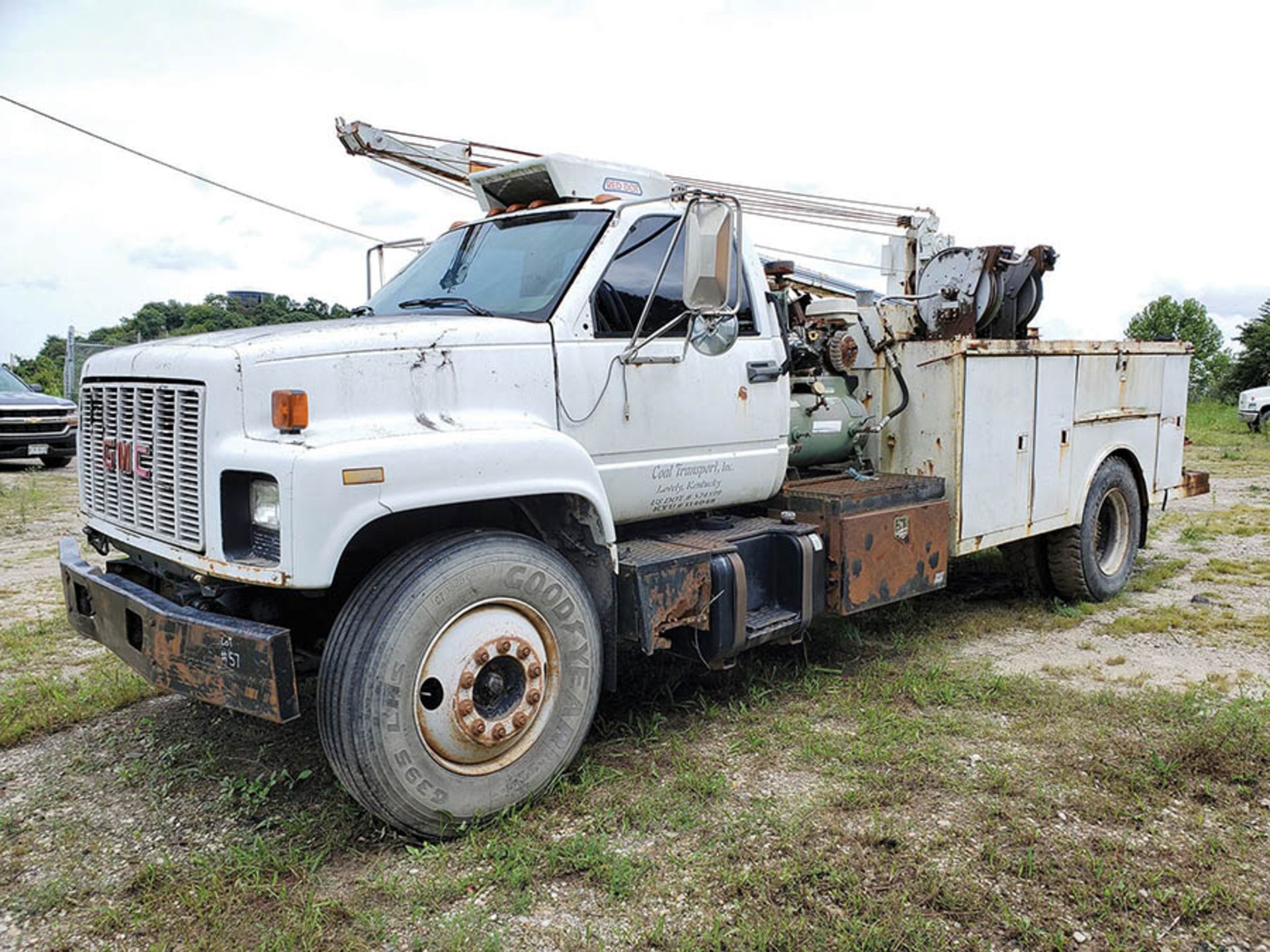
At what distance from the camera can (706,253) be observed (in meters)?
4.00

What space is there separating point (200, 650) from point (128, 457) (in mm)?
933

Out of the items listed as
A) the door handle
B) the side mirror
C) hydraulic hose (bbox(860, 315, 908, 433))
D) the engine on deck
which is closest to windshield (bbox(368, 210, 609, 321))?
the side mirror

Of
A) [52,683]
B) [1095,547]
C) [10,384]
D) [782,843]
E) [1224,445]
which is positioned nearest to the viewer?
[782,843]

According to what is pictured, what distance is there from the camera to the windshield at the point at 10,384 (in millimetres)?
15195

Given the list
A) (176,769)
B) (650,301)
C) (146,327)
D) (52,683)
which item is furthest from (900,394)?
(146,327)

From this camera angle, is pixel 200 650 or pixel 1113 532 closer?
pixel 200 650

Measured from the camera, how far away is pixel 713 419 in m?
4.63

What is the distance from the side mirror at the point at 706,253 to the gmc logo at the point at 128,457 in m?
2.13

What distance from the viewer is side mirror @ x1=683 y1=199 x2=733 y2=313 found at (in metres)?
4.00

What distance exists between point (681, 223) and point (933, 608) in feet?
12.2

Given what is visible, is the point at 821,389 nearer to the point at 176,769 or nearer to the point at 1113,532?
the point at 1113,532

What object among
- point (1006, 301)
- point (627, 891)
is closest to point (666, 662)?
point (627, 891)

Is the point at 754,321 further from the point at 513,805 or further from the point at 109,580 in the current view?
the point at 109,580

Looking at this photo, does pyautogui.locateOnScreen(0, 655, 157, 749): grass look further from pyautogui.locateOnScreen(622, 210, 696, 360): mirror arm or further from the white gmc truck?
pyautogui.locateOnScreen(622, 210, 696, 360): mirror arm
